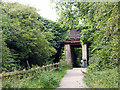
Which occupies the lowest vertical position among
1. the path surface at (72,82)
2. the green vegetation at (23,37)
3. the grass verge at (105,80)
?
the path surface at (72,82)

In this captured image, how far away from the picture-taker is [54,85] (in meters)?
5.61

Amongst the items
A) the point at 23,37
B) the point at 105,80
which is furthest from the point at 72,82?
the point at 23,37

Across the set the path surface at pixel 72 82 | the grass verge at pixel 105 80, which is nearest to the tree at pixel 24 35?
the path surface at pixel 72 82

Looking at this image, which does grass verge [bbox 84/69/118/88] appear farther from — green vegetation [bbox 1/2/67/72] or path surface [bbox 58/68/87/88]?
green vegetation [bbox 1/2/67/72]

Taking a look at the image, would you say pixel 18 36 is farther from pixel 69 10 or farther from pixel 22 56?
pixel 69 10

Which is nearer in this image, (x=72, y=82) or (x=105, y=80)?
(x=105, y=80)

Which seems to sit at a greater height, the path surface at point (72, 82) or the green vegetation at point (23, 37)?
the green vegetation at point (23, 37)

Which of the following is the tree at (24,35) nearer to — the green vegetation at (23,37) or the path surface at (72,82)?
the green vegetation at (23,37)

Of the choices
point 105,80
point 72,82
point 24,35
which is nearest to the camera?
point 105,80

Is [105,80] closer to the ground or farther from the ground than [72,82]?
farther from the ground

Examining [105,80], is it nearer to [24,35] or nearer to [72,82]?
[72,82]

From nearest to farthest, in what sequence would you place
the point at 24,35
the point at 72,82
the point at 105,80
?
the point at 105,80, the point at 24,35, the point at 72,82

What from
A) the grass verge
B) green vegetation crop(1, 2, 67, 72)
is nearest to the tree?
green vegetation crop(1, 2, 67, 72)

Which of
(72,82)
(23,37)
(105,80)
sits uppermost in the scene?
(23,37)
